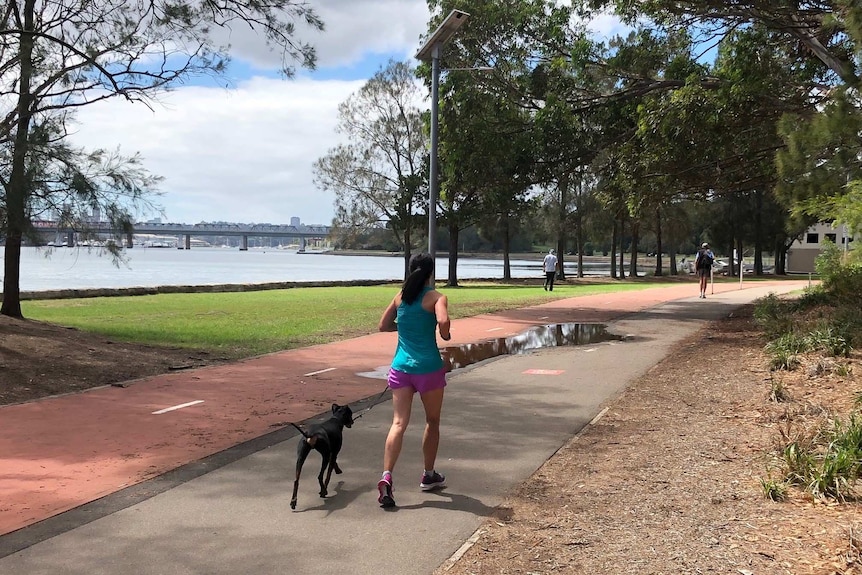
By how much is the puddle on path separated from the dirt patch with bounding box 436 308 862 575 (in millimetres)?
4063

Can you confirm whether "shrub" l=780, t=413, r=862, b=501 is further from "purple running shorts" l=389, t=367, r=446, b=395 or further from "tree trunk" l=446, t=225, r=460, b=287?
"tree trunk" l=446, t=225, r=460, b=287

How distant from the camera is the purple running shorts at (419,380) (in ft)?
16.9

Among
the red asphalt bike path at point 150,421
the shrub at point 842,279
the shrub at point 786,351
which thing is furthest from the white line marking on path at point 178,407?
the shrub at point 842,279

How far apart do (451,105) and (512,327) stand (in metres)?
6.12

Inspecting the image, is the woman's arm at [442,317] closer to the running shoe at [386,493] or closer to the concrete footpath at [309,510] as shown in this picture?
the running shoe at [386,493]

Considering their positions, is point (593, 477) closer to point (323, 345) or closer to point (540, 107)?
point (323, 345)

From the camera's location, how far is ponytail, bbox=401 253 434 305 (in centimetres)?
514

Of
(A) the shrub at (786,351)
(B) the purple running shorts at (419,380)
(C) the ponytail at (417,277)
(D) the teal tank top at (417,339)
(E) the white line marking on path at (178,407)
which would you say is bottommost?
(E) the white line marking on path at (178,407)

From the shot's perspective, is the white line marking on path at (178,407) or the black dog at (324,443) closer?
the black dog at (324,443)

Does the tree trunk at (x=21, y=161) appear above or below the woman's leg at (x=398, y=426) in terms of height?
above

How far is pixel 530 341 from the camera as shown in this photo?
14.5 metres

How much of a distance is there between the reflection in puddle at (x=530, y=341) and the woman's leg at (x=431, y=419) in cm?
597

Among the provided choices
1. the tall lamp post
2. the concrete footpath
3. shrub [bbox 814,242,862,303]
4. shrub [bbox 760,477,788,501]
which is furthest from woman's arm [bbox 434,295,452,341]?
shrub [bbox 814,242,862,303]

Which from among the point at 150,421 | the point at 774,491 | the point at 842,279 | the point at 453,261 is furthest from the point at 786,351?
the point at 453,261
